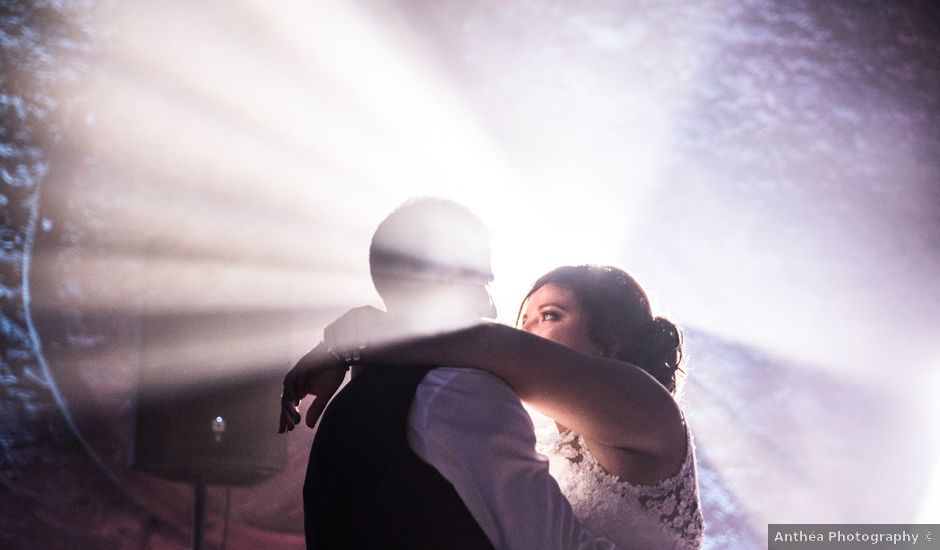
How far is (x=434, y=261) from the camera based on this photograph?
112 centimetres

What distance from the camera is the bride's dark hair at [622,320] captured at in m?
1.69

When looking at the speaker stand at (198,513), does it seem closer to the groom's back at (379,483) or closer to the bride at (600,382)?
the bride at (600,382)

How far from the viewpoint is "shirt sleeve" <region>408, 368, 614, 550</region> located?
3.19ft

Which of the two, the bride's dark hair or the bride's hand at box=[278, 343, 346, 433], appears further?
the bride's dark hair

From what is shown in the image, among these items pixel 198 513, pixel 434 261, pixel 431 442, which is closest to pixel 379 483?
pixel 431 442

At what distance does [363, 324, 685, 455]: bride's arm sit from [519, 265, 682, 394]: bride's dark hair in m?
0.42

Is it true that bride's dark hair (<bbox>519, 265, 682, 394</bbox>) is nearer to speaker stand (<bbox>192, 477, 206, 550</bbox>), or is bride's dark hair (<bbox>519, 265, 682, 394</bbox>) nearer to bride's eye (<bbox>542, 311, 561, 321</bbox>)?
bride's eye (<bbox>542, 311, 561, 321</bbox>)

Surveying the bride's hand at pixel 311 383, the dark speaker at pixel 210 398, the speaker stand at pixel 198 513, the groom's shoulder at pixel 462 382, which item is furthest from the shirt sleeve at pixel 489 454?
the speaker stand at pixel 198 513

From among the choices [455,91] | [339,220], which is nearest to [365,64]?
[455,91]

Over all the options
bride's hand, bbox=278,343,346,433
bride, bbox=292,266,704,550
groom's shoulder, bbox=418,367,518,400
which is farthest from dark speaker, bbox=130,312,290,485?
groom's shoulder, bbox=418,367,518,400

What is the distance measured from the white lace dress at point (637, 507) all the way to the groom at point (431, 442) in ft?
0.53

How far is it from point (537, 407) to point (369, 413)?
10.8 inches

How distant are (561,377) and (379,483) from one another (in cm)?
33

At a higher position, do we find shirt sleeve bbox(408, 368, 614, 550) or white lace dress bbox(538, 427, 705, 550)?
shirt sleeve bbox(408, 368, 614, 550)
